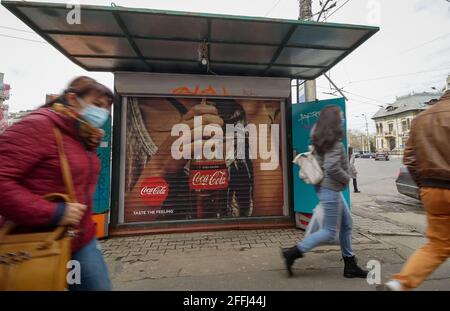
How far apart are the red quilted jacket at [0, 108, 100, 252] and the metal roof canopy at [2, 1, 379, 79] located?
2430mm

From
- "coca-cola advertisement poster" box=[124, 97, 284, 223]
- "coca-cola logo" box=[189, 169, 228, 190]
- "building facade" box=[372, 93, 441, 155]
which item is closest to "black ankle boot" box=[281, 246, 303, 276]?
"coca-cola advertisement poster" box=[124, 97, 284, 223]

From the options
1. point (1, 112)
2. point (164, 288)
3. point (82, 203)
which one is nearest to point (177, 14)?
point (82, 203)

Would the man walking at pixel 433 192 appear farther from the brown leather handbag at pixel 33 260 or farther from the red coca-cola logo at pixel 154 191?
the red coca-cola logo at pixel 154 191

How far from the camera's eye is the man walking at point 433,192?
6.90ft

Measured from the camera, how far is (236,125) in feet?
17.3

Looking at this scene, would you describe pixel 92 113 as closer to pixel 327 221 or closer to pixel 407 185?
pixel 327 221

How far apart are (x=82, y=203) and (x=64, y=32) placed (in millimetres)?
3277

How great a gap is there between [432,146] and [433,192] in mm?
393

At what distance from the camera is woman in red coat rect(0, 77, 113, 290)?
126 centimetres

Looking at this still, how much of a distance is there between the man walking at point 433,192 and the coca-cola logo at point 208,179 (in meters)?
3.33

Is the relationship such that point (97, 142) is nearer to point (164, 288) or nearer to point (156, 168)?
point (164, 288)

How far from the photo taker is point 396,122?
67.8m

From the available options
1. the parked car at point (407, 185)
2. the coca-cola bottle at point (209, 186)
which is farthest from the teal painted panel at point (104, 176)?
the parked car at point (407, 185)

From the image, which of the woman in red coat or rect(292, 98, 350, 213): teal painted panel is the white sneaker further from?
rect(292, 98, 350, 213): teal painted panel
